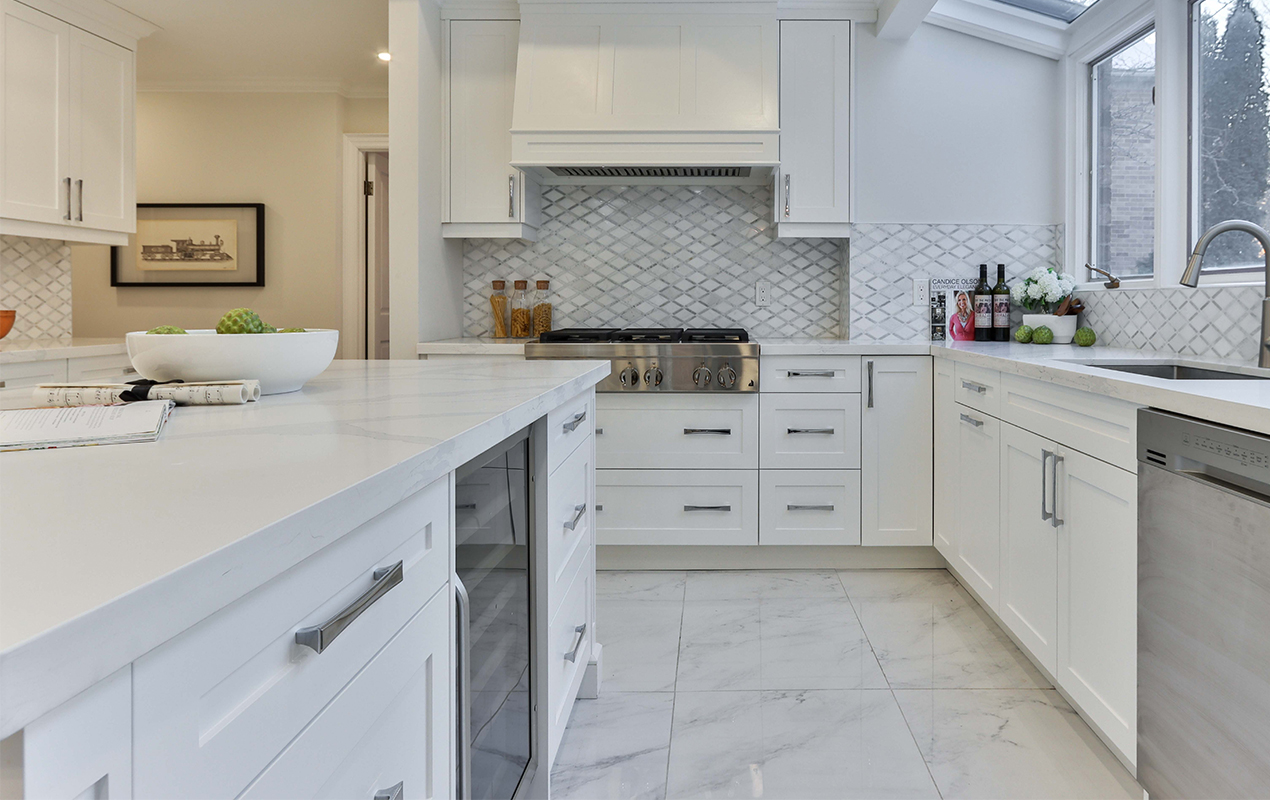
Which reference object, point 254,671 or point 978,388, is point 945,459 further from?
point 254,671

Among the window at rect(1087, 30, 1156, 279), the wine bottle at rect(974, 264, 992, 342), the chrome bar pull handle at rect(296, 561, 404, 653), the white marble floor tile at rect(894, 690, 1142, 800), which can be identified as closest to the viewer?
the chrome bar pull handle at rect(296, 561, 404, 653)

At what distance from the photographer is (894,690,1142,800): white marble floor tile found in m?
1.76

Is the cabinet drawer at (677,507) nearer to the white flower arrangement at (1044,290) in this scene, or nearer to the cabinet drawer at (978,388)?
the cabinet drawer at (978,388)

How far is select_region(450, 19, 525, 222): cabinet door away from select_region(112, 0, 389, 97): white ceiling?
576mm

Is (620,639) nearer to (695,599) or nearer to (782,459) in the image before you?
(695,599)

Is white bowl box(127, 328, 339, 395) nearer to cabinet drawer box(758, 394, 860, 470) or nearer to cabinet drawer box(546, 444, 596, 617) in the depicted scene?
cabinet drawer box(546, 444, 596, 617)

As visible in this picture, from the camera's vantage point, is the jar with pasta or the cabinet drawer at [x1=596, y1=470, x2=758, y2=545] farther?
the jar with pasta

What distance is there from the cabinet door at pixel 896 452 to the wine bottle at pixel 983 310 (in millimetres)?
449

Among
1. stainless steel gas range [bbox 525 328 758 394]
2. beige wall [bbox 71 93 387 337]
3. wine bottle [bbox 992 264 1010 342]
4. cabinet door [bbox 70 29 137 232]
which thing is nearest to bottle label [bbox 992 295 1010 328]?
wine bottle [bbox 992 264 1010 342]

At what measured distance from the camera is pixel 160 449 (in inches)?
34.1

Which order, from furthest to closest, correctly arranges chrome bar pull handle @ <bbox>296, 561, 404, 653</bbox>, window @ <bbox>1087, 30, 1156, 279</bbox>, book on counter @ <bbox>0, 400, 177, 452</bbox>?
window @ <bbox>1087, 30, 1156, 279</bbox>, book on counter @ <bbox>0, 400, 177, 452</bbox>, chrome bar pull handle @ <bbox>296, 561, 404, 653</bbox>

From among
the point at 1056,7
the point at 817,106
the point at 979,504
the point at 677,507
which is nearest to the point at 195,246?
the point at 677,507

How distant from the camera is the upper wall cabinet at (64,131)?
3465mm

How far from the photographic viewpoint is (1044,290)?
3291 millimetres
